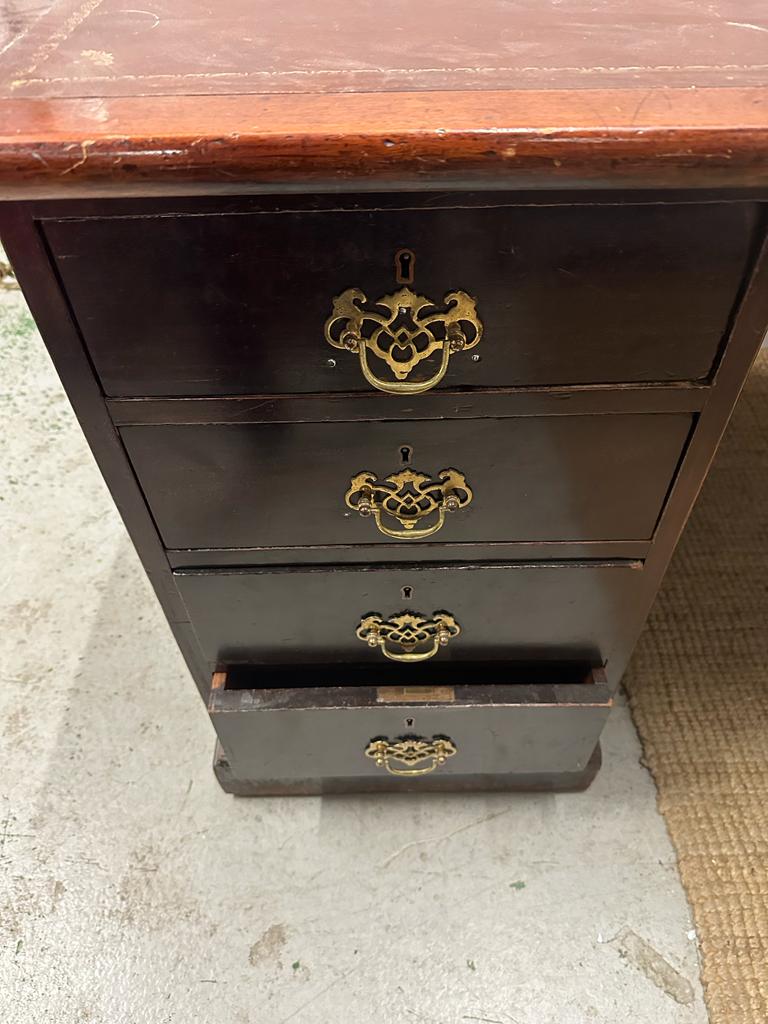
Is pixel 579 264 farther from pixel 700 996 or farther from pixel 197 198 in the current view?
pixel 700 996

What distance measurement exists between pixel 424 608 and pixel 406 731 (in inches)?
7.1

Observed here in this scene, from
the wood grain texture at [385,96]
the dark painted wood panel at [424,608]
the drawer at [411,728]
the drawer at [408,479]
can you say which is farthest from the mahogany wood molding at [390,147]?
the drawer at [411,728]

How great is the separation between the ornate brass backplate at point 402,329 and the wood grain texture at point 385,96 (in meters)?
0.09

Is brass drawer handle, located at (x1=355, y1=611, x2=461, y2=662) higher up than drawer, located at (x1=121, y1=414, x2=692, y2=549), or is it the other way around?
drawer, located at (x1=121, y1=414, x2=692, y2=549)

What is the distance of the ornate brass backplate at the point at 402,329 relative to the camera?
0.49 metres

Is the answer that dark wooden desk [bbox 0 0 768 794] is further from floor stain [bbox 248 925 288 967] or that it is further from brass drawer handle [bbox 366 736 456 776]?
floor stain [bbox 248 925 288 967]

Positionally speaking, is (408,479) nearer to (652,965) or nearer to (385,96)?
(385,96)

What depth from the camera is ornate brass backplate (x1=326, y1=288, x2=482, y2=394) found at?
0.49 m

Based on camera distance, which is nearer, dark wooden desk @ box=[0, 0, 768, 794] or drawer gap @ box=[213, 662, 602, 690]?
dark wooden desk @ box=[0, 0, 768, 794]

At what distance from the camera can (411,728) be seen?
0.83 meters

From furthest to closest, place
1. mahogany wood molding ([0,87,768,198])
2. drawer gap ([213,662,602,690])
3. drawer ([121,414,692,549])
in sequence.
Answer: drawer gap ([213,662,602,690])
drawer ([121,414,692,549])
mahogany wood molding ([0,87,768,198])

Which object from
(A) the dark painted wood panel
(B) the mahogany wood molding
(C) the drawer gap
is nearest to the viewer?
(B) the mahogany wood molding

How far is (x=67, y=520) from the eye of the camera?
4.38 ft

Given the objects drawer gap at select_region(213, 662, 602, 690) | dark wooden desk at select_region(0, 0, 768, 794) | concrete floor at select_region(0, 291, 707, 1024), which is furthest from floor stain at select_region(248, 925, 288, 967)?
dark wooden desk at select_region(0, 0, 768, 794)
